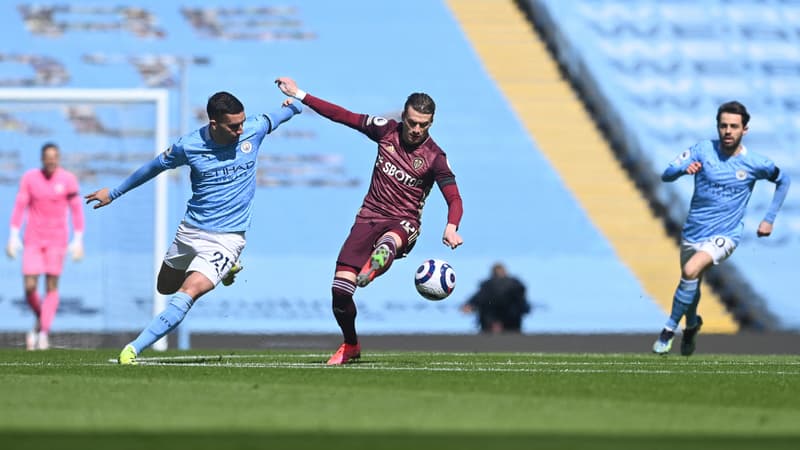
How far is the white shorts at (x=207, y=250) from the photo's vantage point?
1091 cm

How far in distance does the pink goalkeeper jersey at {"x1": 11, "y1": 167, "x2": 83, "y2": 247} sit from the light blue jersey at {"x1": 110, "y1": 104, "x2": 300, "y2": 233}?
571cm

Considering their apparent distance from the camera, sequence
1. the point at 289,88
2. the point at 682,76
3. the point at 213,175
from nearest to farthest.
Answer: the point at 213,175 < the point at 289,88 < the point at 682,76

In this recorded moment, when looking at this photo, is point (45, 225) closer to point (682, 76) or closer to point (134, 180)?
point (134, 180)

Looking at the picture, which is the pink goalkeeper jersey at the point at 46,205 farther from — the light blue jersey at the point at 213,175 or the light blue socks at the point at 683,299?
the light blue socks at the point at 683,299

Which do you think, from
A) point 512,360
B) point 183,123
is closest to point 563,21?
point 183,123

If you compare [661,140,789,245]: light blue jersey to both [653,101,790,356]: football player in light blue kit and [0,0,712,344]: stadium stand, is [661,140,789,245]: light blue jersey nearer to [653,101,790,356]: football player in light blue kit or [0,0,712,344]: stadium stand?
[653,101,790,356]: football player in light blue kit

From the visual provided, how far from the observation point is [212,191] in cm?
1110

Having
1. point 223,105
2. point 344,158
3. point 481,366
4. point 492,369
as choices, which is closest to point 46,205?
point 223,105

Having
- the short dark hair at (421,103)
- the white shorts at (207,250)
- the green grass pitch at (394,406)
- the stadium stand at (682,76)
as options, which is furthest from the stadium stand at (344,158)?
the green grass pitch at (394,406)

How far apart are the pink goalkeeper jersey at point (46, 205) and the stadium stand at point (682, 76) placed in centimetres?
1127

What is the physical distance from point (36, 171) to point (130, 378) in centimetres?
801

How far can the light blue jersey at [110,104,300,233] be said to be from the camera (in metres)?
11.0

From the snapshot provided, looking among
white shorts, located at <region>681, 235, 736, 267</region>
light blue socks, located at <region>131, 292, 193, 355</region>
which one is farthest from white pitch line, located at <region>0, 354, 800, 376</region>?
white shorts, located at <region>681, 235, 736, 267</region>

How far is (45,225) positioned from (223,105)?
6360 mm
